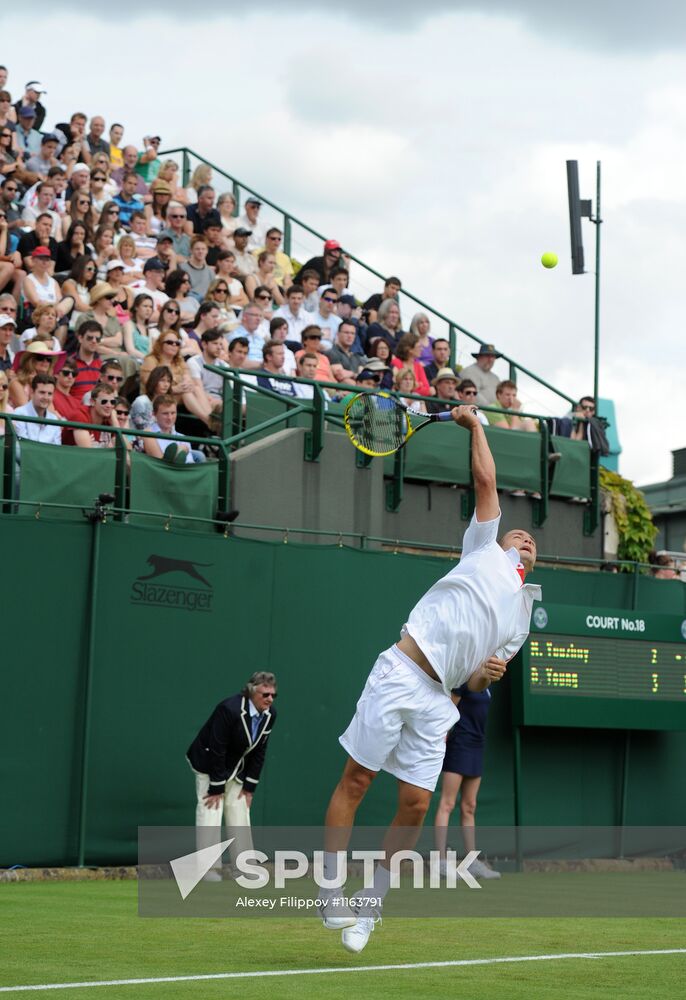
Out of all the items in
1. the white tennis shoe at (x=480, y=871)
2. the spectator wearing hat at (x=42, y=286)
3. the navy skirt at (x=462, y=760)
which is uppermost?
the spectator wearing hat at (x=42, y=286)

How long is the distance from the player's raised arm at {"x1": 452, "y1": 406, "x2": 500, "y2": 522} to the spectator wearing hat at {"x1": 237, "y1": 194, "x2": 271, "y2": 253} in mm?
15368

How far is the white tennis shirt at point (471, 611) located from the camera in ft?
24.6

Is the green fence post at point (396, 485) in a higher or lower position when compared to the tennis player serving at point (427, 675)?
higher

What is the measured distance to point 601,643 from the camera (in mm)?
14859

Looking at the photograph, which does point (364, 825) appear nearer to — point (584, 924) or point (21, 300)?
point (584, 924)

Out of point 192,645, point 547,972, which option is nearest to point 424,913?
point 547,972

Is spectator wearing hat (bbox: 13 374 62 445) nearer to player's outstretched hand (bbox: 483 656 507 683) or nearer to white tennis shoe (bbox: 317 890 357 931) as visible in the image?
player's outstretched hand (bbox: 483 656 507 683)

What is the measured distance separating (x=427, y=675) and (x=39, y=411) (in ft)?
21.7

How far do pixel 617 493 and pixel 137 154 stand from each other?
9001mm

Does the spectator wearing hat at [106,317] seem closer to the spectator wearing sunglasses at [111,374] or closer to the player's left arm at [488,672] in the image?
the spectator wearing sunglasses at [111,374]

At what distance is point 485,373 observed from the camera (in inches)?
728

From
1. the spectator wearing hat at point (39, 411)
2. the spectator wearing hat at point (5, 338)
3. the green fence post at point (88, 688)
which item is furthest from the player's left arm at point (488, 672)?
the spectator wearing hat at point (5, 338)

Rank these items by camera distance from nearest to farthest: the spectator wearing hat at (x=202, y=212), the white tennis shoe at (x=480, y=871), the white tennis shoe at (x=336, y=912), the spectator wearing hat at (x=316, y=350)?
1. the white tennis shoe at (x=336, y=912)
2. the white tennis shoe at (x=480, y=871)
3. the spectator wearing hat at (x=316, y=350)
4. the spectator wearing hat at (x=202, y=212)

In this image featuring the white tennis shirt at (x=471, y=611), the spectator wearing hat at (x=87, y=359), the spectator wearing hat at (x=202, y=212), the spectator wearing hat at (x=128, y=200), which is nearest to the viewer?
the white tennis shirt at (x=471, y=611)
